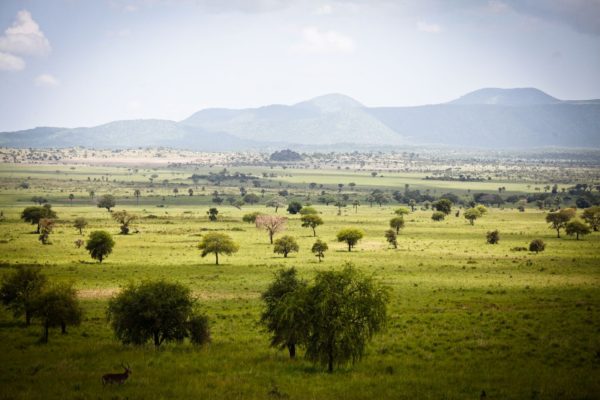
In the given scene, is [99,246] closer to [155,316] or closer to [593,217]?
[155,316]

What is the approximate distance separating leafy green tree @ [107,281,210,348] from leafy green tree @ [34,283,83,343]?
12.5 feet

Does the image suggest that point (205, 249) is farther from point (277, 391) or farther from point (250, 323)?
point (277, 391)

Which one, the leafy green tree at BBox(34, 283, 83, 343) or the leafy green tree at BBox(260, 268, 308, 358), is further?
the leafy green tree at BBox(34, 283, 83, 343)

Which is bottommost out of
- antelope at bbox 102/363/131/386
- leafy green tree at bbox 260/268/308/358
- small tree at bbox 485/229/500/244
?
small tree at bbox 485/229/500/244

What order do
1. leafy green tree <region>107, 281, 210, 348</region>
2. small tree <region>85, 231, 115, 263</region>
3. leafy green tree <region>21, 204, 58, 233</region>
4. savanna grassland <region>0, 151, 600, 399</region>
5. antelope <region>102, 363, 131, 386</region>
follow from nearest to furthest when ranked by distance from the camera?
antelope <region>102, 363, 131, 386</region> < savanna grassland <region>0, 151, 600, 399</region> < leafy green tree <region>107, 281, 210, 348</region> < small tree <region>85, 231, 115, 263</region> < leafy green tree <region>21, 204, 58, 233</region>

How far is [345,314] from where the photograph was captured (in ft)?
99.9

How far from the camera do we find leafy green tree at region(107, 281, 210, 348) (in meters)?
37.0

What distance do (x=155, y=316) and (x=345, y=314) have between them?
1327 cm

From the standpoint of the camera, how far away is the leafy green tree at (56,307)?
129 feet

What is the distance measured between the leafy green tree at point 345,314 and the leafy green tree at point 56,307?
60.6ft

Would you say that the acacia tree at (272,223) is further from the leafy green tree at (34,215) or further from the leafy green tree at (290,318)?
the leafy green tree at (290,318)

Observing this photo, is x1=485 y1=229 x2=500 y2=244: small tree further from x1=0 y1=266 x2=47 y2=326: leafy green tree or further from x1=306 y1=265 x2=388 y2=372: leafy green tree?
x1=0 y1=266 x2=47 y2=326: leafy green tree

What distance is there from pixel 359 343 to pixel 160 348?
13979 mm

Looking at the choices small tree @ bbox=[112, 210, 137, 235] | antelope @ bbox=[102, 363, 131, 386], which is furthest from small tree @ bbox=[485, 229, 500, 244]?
antelope @ bbox=[102, 363, 131, 386]
